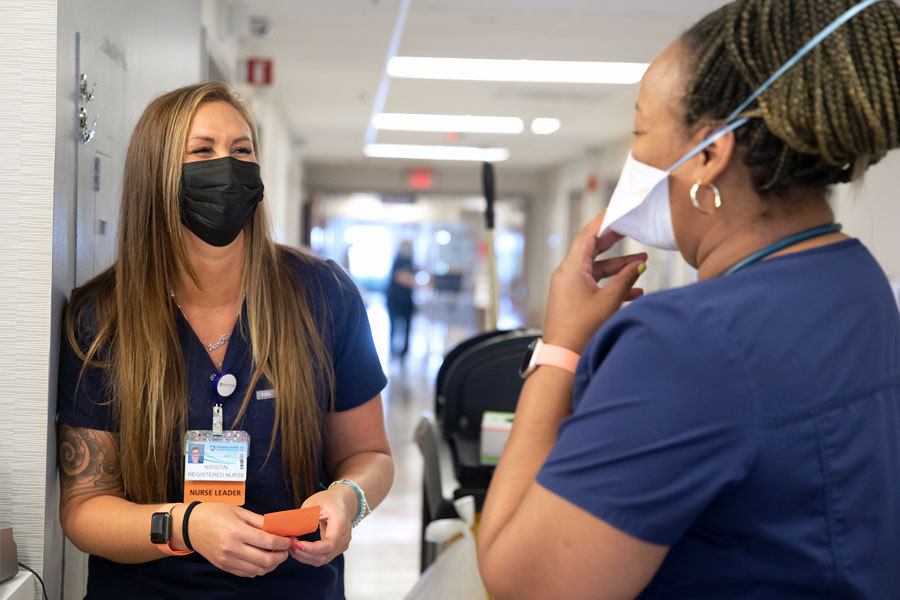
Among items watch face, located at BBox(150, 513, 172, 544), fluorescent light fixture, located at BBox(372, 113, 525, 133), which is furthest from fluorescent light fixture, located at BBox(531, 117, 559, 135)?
watch face, located at BBox(150, 513, 172, 544)

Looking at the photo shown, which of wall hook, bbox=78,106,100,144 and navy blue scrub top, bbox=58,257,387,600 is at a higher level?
wall hook, bbox=78,106,100,144

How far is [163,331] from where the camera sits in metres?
1.49

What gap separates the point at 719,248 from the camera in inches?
34.5

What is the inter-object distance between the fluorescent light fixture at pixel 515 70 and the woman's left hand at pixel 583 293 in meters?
6.13

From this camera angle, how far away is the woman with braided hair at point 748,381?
0.75m

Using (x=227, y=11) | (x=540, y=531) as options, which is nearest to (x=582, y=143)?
(x=227, y=11)

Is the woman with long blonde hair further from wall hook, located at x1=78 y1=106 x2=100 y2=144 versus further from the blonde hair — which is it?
wall hook, located at x1=78 y1=106 x2=100 y2=144

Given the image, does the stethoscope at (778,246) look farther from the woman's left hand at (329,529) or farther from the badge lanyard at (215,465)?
the badge lanyard at (215,465)

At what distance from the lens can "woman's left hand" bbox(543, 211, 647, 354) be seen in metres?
0.94

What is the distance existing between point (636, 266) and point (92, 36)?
121cm

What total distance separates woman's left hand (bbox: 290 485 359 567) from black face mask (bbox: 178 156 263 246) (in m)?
0.54

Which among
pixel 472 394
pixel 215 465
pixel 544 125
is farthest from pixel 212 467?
pixel 544 125

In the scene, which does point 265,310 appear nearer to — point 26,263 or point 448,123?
point 26,263

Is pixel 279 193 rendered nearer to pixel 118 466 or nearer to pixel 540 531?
pixel 118 466
